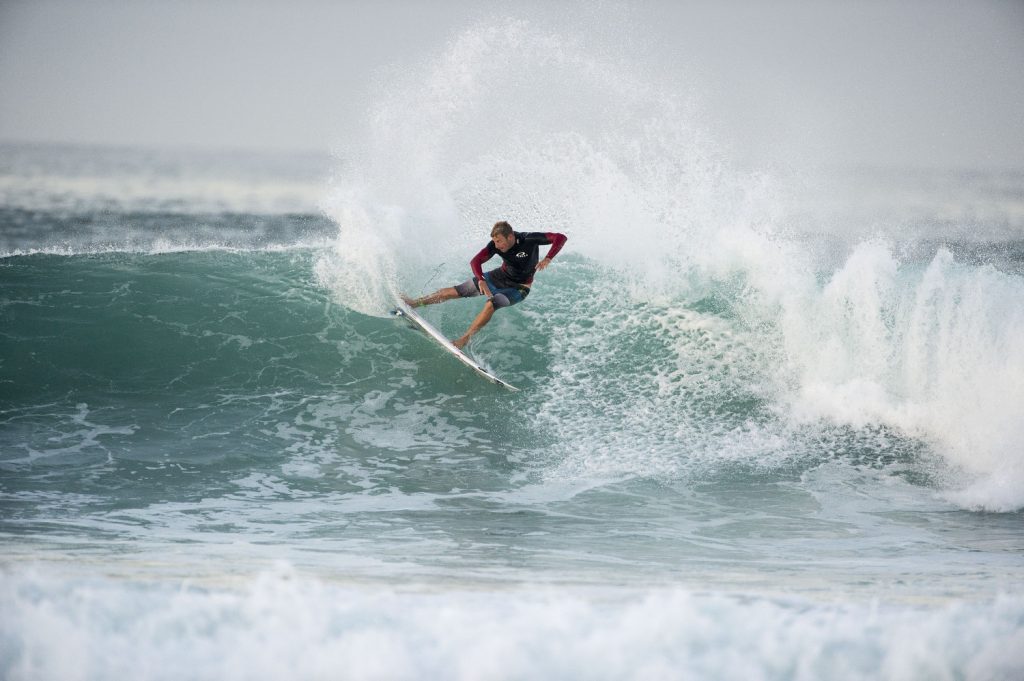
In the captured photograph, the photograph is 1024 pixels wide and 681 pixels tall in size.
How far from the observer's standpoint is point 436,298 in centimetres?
849

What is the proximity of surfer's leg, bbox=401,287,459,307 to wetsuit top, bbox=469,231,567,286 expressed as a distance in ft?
1.81

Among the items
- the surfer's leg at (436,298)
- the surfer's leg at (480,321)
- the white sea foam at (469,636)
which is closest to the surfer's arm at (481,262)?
the surfer's leg at (480,321)

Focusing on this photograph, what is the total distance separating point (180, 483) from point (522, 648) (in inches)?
148

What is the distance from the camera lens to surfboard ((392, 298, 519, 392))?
8.27 m

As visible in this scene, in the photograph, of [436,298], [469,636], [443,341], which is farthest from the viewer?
[436,298]

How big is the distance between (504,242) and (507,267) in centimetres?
43

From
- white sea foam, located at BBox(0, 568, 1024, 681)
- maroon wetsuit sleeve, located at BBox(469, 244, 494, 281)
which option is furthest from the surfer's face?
white sea foam, located at BBox(0, 568, 1024, 681)

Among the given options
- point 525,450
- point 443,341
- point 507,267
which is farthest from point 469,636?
point 443,341

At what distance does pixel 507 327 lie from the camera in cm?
938

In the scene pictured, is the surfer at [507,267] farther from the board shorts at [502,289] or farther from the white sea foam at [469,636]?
the white sea foam at [469,636]

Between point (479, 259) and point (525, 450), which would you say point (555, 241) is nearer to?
point (479, 259)

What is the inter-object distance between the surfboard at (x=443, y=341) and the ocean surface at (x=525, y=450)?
0.58 feet

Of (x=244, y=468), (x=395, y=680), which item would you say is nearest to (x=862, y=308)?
(x=244, y=468)

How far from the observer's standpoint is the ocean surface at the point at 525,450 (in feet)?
11.6
